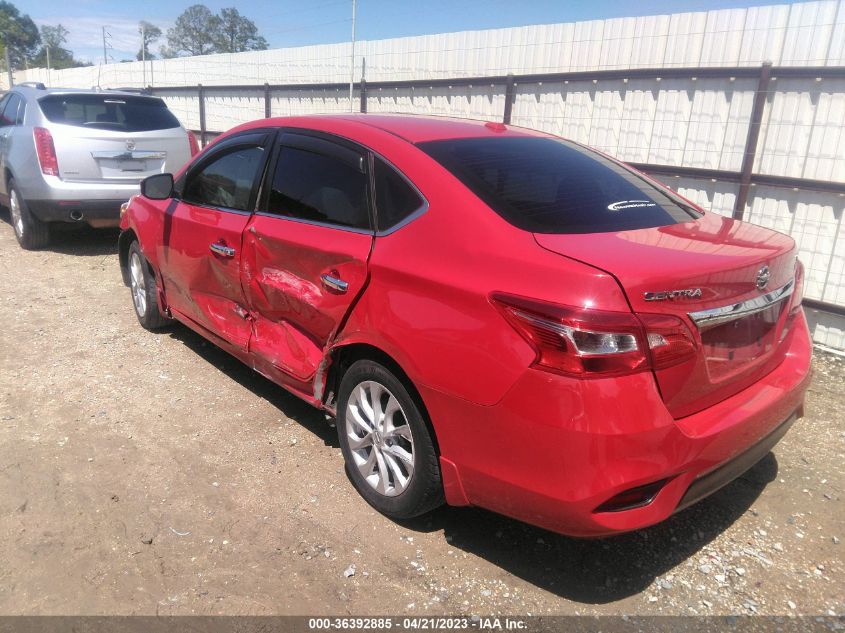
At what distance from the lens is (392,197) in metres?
2.84

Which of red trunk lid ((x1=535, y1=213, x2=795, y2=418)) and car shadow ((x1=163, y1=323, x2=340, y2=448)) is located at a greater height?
red trunk lid ((x1=535, y1=213, x2=795, y2=418))

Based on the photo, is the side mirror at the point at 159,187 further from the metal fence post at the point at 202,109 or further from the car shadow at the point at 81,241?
the metal fence post at the point at 202,109

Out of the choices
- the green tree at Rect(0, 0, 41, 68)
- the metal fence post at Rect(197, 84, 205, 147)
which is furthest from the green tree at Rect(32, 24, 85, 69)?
the metal fence post at Rect(197, 84, 205, 147)

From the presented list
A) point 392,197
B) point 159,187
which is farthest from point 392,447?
point 159,187

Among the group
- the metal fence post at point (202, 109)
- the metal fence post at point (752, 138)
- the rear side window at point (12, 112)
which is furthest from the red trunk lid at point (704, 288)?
the metal fence post at point (202, 109)

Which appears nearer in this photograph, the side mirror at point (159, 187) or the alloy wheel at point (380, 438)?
the alloy wheel at point (380, 438)

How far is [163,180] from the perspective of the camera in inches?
174

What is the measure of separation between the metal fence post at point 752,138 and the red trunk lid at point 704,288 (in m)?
3.40

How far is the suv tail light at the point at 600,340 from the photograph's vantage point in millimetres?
2078

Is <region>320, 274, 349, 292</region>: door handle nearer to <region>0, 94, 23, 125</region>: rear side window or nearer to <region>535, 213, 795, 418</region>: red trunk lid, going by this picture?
<region>535, 213, 795, 418</region>: red trunk lid

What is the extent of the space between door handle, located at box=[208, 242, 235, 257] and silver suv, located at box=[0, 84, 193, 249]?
394cm

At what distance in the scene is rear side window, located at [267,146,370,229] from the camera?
3.02m

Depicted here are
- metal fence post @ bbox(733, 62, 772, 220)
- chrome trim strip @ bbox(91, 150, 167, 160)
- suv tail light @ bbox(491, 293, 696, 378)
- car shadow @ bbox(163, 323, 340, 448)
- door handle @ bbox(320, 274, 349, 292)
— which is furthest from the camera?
chrome trim strip @ bbox(91, 150, 167, 160)

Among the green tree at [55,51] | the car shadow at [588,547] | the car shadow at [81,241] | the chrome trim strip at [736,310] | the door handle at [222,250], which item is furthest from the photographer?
the green tree at [55,51]
